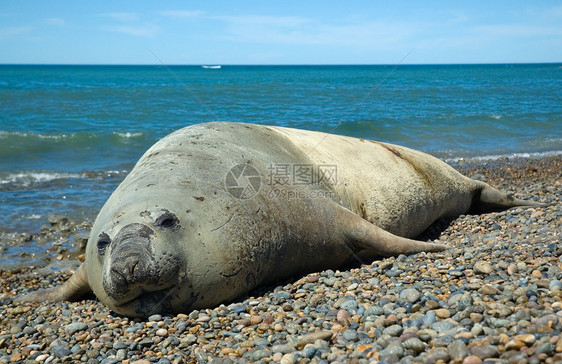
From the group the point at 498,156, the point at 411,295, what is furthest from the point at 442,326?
the point at 498,156

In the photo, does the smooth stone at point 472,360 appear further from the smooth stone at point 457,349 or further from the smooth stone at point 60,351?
the smooth stone at point 60,351

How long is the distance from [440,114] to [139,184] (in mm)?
22284

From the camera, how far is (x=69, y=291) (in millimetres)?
5168

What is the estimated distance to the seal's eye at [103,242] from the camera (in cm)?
409

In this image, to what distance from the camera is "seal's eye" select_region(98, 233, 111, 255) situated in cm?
409

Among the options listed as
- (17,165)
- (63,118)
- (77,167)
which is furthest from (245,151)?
(63,118)

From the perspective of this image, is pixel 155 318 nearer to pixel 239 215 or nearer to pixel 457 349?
pixel 239 215

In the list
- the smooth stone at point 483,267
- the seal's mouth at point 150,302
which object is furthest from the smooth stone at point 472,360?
the seal's mouth at point 150,302

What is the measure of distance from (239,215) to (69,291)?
182 cm

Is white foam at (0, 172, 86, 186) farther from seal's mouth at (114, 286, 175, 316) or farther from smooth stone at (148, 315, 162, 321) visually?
smooth stone at (148, 315, 162, 321)

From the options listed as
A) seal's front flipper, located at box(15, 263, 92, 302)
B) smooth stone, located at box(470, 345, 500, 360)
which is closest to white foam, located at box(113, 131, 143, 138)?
seal's front flipper, located at box(15, 263, 92, 302)

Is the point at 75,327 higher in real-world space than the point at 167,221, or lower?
lower

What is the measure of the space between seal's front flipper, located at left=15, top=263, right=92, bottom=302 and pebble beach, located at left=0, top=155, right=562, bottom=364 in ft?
0.33

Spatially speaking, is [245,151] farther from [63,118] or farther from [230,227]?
[63,118]
